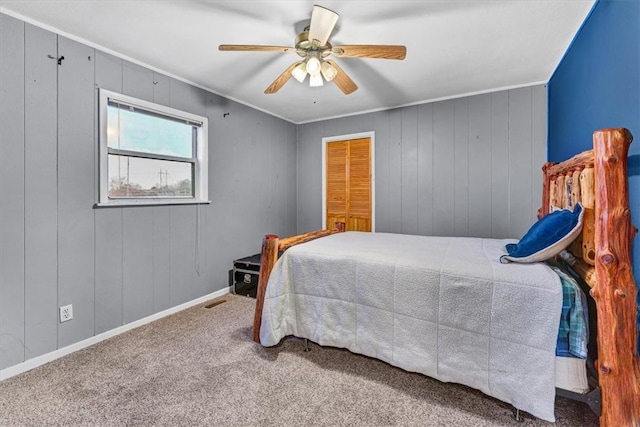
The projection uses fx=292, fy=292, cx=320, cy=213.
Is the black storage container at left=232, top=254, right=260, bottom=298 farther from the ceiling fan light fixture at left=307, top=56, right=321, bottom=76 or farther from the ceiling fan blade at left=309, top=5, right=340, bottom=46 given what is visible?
the ceiling fan blade at left=309, top=5, right=340, bottom=46

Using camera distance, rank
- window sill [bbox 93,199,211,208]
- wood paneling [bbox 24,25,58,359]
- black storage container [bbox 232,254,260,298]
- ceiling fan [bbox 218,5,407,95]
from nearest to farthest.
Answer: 1. ceiling fan [bbox 218,5,407,95]
2. wood paneling [bbox 24,25,58,359]
3. window sill [bbox 93,199,211,208]
4. black storage container [bbox 232,254,260,298]

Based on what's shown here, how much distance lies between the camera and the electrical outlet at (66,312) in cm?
222

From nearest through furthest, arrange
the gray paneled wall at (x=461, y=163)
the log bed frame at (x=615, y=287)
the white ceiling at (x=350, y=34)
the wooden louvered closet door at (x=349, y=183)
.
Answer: the log bed frame at (x=615, y=287) < the white ceiling at (x=350, y=34) < the gray paneled wall at (x=461, y=163) < the wooden louvered closet door at (x=349, y=183)

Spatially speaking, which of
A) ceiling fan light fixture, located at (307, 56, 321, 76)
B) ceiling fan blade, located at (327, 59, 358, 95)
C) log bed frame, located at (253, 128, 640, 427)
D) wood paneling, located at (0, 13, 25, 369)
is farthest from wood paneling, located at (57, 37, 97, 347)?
log bed frame, located at (253, 128, 640, 427)

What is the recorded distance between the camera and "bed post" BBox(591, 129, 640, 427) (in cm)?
126

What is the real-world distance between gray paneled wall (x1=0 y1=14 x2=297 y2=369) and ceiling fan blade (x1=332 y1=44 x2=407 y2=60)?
Result: 1903 millimetres

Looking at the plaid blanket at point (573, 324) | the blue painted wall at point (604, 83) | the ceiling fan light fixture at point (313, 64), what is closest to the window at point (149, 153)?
the ceiling fan light fixture at point (313, 64)

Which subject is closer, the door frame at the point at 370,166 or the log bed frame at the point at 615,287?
the log bed frame at the point at 615,287

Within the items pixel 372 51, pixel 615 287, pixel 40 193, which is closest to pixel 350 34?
pixel 372 51

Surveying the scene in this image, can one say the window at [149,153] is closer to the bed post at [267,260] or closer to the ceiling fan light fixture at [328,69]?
the bed post at [267,260]

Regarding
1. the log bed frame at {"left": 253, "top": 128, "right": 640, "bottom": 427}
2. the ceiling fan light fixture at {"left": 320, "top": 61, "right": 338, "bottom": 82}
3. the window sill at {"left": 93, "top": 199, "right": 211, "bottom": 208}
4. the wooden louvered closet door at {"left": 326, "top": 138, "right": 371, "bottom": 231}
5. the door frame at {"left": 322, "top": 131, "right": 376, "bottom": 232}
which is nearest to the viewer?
the log bed frame at {"left": 253, "top": 128, "right": 640, "bottom": 427}

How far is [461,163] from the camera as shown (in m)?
3.62

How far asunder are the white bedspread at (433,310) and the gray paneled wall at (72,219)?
1.43 m

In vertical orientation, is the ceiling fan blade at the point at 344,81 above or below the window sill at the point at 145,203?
above
